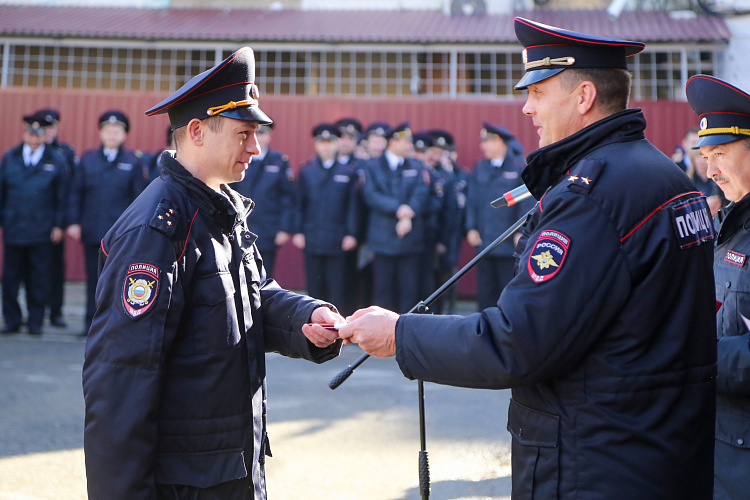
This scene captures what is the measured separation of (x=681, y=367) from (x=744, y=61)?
1485 cm

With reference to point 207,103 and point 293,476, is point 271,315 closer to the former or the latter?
point 207,103

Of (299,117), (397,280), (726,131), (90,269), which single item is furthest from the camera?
(299,117)

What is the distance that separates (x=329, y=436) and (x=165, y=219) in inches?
128

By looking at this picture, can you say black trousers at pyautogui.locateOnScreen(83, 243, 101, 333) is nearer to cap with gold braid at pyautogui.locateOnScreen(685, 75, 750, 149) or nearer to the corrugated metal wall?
the corrugated metal wall

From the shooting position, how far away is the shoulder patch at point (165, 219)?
7.63 ft

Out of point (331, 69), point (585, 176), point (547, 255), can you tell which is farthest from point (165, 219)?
point (331, 69)

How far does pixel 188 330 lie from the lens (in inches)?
95.6

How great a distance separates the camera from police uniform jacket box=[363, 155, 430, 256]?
365 inches

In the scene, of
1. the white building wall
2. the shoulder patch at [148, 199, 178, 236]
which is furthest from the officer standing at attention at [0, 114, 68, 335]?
the white building wall

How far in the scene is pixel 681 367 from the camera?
206 cm

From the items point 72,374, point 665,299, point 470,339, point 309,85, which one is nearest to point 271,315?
point 470,339

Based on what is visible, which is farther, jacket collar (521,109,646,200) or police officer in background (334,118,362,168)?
police officer in background (334,118,362,168)

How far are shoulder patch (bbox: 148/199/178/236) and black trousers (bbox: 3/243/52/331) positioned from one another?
7.46 metres

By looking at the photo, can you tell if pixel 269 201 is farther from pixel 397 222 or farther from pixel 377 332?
pixel 377 332
